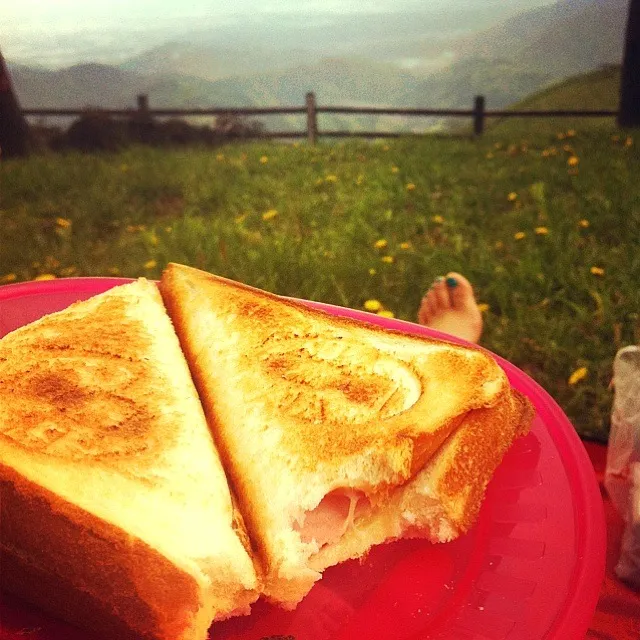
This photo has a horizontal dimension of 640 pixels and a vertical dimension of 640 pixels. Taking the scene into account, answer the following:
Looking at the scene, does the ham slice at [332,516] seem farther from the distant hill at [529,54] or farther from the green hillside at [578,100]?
the green hillside at [578,100]

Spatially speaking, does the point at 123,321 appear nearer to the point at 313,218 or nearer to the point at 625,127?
the point at 313,218

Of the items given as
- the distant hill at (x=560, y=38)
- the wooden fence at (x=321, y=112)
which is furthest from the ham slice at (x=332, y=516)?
the distant hill at (x=560, y=38)

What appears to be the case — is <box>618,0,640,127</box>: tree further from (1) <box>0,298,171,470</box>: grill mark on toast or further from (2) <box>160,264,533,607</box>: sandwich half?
(1) <box>0,298,171,470</box>: grill mark on toast

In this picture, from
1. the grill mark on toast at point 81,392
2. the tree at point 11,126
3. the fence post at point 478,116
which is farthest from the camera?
the fence post at point 478,116

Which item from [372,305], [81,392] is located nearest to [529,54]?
[372,305]

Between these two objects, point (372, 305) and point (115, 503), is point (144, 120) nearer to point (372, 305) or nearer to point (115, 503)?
point (372, 305)

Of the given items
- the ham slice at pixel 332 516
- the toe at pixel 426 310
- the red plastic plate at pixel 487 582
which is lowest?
the toe at pixel 426 310

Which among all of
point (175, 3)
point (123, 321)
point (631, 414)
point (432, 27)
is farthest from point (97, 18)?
point (631, 414)
